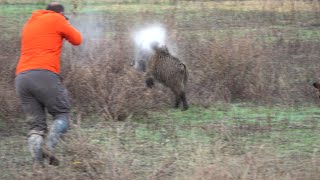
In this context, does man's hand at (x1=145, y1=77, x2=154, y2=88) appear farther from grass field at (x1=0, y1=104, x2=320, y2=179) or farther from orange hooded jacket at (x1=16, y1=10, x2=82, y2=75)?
orange hooded jacket at (x1=16, y1=10, x2=82, y2=75)

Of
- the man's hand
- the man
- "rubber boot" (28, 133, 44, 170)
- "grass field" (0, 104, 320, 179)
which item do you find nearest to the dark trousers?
the man

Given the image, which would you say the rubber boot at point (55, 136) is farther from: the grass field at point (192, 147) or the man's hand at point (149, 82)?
the man's hand at point (149, 82)

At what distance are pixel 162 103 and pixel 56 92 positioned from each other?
3511mm

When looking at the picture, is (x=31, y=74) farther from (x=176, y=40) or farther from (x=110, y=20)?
(x=110, y=20)

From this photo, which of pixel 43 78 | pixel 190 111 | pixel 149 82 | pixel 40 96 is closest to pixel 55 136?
pixel 40 96

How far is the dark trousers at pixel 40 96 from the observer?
265 inches

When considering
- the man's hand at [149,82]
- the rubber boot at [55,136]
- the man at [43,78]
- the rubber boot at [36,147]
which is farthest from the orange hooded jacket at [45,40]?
the man's hand at [149,82]

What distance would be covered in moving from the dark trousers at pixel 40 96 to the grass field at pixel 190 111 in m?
0.34

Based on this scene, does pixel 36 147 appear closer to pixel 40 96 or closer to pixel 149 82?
pixel 40 96

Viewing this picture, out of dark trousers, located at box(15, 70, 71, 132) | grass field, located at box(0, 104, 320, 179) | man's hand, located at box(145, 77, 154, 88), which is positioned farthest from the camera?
man's hand, located at box(145, 77, 154, 88)

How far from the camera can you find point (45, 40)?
6.85 metres

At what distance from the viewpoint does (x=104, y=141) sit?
24.2 feet

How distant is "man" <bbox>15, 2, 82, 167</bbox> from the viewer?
6754 mm

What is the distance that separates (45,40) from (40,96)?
60 centimetres
